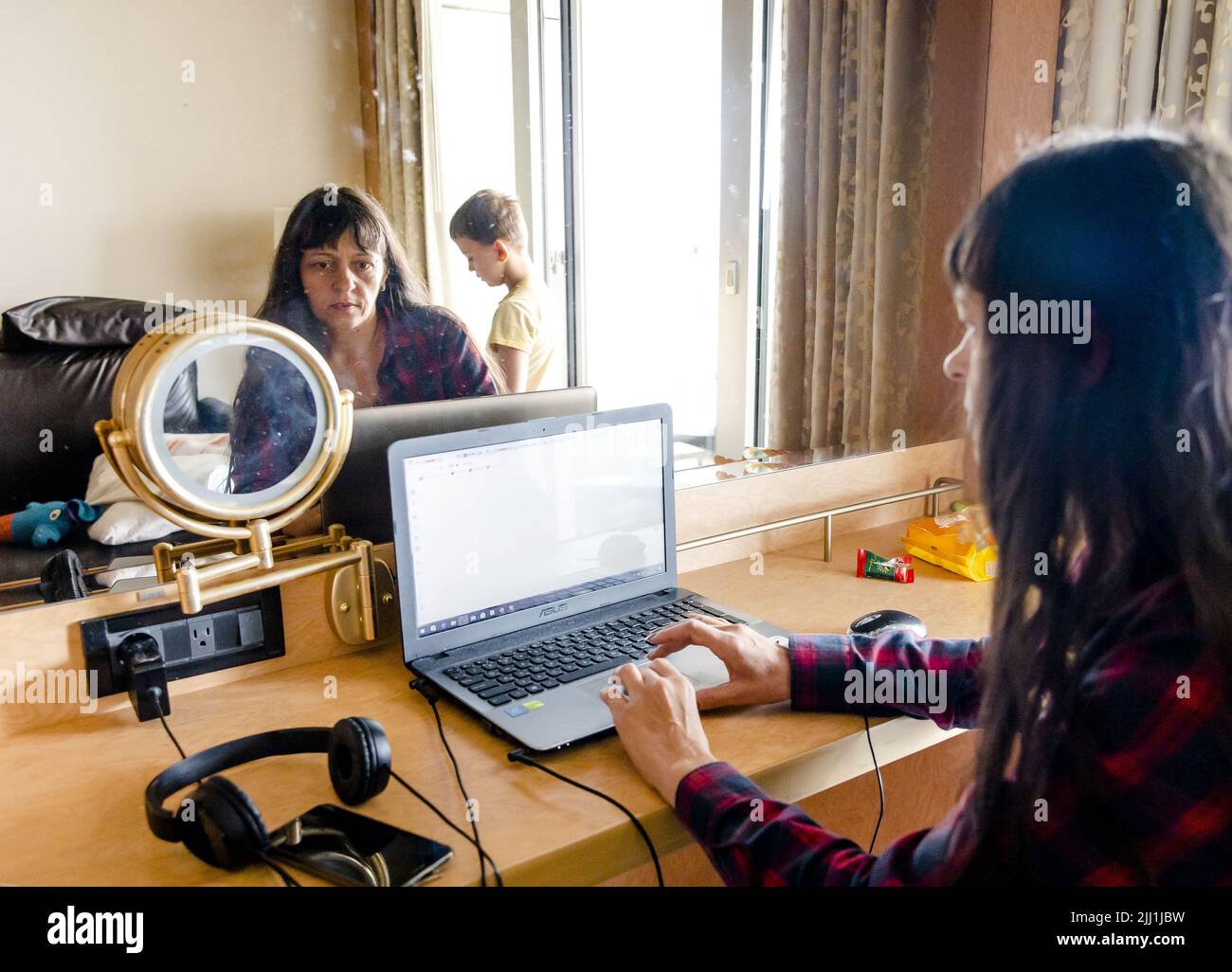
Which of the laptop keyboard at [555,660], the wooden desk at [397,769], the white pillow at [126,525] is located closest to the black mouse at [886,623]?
the wooden desk at [397,769]

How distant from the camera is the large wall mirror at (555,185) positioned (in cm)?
107

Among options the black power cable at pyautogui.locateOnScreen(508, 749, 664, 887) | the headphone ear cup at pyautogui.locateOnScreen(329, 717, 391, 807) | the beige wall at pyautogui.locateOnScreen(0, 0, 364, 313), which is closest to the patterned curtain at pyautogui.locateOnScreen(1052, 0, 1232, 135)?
the beige wall at pyautogui.locateOnScreen(0, 0, 364, 313)

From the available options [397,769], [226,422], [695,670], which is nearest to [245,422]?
[226,422]

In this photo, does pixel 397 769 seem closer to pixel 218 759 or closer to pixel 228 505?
pixel 218 759

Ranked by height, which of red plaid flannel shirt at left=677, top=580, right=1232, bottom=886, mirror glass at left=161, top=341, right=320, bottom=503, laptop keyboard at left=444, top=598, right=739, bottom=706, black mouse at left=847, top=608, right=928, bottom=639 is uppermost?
mirror glass at left=161, top=341, right=320, bottom=503

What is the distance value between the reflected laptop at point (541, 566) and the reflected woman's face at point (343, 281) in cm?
30

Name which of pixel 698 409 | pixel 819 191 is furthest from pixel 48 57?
pixel 819 191

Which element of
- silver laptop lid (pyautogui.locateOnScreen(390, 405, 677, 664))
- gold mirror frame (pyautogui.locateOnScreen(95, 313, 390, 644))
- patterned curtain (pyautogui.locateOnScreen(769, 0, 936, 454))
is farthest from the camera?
patterned curtain (pyautogui.locateOnScreen(769, 0, 936, 454))

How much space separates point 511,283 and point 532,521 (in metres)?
0.44

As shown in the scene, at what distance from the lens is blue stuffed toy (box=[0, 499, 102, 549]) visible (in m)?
1.07

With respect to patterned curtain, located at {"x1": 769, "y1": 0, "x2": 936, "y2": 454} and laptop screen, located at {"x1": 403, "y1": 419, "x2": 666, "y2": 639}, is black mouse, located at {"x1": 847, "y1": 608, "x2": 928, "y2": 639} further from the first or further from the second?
patterned curtain, located at {"x1": 769, "y1": 0, "x2": 936, "y2": 454}

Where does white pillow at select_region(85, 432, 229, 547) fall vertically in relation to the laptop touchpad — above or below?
above

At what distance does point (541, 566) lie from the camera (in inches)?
46.6
